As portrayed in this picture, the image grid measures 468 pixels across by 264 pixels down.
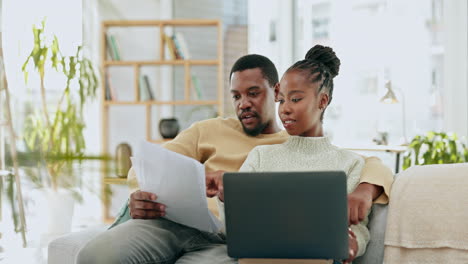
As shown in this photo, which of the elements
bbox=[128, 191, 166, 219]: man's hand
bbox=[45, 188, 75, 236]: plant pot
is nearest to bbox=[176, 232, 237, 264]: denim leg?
bbox=[128, 191, 166, 219]: man's hand

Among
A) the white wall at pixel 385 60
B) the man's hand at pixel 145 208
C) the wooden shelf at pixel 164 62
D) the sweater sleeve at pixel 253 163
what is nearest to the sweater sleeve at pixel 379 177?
the sweater sleeve at pixel 253 163

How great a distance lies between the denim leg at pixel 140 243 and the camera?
1.37 meters

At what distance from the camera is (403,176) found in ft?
4.92

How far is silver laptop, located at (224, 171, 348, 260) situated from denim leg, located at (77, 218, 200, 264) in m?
0.35

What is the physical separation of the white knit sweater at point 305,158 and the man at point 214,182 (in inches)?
1.9

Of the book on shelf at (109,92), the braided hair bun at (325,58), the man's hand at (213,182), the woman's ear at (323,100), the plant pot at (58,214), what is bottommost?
the plant pot at (58,214)

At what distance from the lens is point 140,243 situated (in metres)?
1.42

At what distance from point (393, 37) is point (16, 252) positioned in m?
2.83

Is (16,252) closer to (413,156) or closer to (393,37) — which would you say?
(413,156)

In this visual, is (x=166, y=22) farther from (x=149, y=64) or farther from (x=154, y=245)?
(x=154, y=245)

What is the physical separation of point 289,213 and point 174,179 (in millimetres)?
347

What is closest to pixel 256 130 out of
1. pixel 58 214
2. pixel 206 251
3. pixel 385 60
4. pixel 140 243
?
pixel 206 251

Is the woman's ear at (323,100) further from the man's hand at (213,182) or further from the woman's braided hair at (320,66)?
the man's hand at (213,182)

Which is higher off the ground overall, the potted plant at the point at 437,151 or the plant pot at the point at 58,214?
the potted plant at the point at 437,151
